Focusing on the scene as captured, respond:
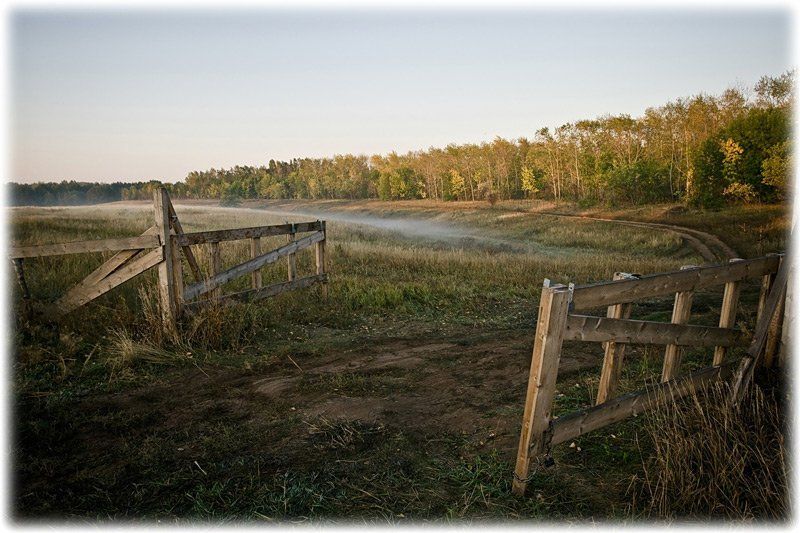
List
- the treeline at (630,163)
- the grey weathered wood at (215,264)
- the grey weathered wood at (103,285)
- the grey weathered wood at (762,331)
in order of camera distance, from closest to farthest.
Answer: the grey weathered wood at (762,331)
the grey weathered wood at (103,285)
the grey weathered wood at (215,264)
the treeline at (630,163)

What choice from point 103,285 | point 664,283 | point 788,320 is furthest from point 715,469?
point 103,285

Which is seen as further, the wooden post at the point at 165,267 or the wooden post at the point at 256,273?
the wooden post at the point at 256,273

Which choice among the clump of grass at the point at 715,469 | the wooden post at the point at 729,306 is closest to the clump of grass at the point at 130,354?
the clump of grass at the point at 715,469

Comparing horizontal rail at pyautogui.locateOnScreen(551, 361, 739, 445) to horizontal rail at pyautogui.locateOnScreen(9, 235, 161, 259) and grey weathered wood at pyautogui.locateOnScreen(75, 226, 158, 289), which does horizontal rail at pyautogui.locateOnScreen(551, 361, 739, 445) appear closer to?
horizontal rail at pyautogui.locateOnScreen(9, 235, 161, 259)

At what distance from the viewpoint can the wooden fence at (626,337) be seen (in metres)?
3.56

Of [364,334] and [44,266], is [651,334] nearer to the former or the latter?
[364,334]

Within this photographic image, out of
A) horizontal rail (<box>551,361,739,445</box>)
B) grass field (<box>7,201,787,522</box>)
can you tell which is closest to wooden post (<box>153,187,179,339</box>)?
grass field (<box>7,201,787,522</box>)

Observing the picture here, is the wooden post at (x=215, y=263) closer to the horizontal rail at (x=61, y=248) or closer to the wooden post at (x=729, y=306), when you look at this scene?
the horizontal rail at (x=61, y=248)

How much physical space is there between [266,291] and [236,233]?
128 cm

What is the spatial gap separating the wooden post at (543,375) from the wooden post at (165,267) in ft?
18.9

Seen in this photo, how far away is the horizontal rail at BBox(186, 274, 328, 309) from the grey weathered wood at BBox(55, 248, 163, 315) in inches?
35.3

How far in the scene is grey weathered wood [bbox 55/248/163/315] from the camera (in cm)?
730

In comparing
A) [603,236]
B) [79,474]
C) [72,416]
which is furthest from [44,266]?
[603,236]

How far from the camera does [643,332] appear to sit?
4258 mm
